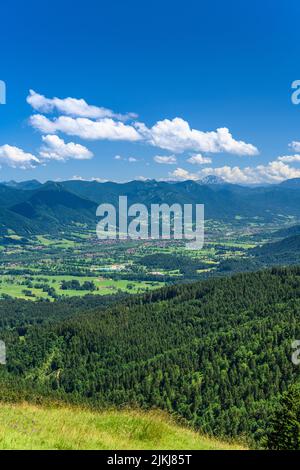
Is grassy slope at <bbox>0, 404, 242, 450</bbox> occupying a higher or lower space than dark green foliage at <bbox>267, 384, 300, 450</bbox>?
higher

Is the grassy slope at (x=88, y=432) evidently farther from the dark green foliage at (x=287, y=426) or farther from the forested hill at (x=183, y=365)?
the forested hill at (x=183, y=365)

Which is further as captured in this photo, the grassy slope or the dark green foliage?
the dark green foliage

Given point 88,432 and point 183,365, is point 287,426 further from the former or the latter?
point 183,365

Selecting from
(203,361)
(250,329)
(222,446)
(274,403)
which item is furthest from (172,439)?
(250,329)

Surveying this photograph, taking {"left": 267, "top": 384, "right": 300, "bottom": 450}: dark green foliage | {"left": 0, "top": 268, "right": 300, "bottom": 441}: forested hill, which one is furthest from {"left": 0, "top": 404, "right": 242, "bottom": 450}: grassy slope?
{"left": 0, "top": 268, "right": 300, "bottom": 441}: forested hill

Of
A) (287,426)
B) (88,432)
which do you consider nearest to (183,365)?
(287,426)

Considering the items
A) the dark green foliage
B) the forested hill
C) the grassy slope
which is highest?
the grassy slope

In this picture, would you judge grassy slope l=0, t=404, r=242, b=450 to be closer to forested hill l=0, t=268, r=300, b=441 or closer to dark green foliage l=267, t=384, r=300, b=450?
dark green foliage l=267, t=384, r=300, b=450

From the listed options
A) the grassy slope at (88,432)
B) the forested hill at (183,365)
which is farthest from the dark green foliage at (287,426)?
the forested hill at (183,365)

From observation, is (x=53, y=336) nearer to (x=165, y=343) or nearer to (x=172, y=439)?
(x=165, y=343)
